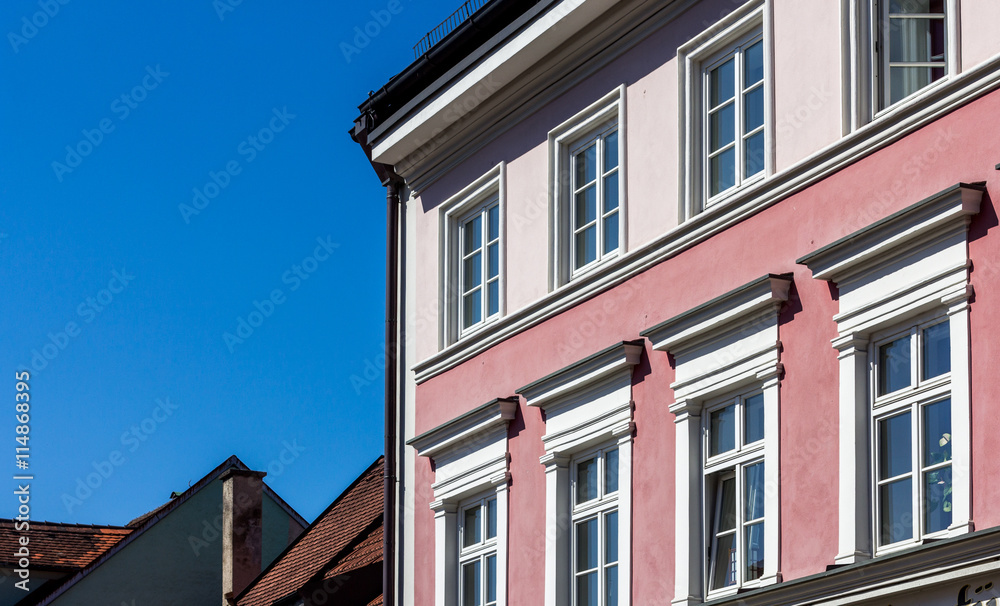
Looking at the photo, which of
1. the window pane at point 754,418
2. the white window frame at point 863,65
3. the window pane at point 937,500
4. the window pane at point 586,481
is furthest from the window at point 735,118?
the window pane at point 937,500

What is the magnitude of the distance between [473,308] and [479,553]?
2.68 meters

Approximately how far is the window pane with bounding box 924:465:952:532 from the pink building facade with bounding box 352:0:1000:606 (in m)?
0.02

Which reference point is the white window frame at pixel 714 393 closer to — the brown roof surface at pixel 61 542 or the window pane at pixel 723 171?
the window pane at pixel 723 171

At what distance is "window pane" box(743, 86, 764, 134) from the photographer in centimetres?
1411

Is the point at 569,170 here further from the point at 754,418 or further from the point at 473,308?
the point at 754,418

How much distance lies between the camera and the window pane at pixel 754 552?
13.0 meters

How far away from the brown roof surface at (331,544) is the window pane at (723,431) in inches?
372

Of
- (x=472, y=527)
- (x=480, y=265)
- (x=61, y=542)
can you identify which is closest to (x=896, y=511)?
(x=472, y=527)

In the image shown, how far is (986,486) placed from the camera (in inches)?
430

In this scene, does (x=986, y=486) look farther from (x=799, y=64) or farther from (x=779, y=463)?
(x=799, y=64)

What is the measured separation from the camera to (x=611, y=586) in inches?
586

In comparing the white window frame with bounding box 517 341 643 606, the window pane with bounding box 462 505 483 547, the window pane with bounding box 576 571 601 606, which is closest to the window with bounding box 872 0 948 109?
the white window frame with bounding box 517 341 643 606

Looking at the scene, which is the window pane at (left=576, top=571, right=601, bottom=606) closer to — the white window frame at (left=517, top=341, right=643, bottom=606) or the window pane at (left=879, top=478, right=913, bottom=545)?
the white window frame at (left=517, top=341, right=643, bottom=606)

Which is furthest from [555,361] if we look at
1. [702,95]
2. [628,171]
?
[702,95]
